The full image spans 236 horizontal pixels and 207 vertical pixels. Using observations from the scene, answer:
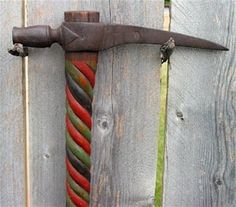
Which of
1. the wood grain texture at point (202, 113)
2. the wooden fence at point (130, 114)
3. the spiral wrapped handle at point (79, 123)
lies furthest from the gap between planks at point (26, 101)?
the wood grain texture at point (202, 113)

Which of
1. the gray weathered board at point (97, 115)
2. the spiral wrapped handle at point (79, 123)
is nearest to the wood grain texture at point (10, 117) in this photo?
the gray weathered board at point (97, 115)

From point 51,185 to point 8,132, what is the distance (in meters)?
0.16

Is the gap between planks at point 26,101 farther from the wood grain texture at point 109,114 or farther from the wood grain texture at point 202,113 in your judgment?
the wood grain texture at point 202,113

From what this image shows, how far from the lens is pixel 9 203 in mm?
1098

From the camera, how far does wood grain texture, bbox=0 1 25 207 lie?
1025 mm

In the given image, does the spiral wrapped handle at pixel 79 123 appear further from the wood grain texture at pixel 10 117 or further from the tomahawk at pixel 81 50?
the wood grain texture at pixel 10 117

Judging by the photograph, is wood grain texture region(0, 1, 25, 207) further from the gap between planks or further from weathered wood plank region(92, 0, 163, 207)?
weathered wood plank region(92, 0, 163, 207)

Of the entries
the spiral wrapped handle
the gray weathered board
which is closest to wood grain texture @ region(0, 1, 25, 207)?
the gray weathered board

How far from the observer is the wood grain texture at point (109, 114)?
40.4 inches

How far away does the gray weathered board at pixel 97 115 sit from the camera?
3.36 ft

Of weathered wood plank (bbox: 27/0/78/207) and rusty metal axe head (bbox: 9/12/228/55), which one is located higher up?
rusty metal axe head (bbox: 9/12/228/55)

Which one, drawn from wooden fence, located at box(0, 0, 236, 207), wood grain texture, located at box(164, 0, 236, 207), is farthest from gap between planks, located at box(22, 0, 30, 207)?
wood grain texture, located at box(164, 0, 236, 207)

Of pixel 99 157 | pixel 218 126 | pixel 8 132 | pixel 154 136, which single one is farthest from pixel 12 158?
pixel 218 126

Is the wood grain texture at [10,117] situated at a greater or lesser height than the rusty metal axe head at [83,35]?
lesser
